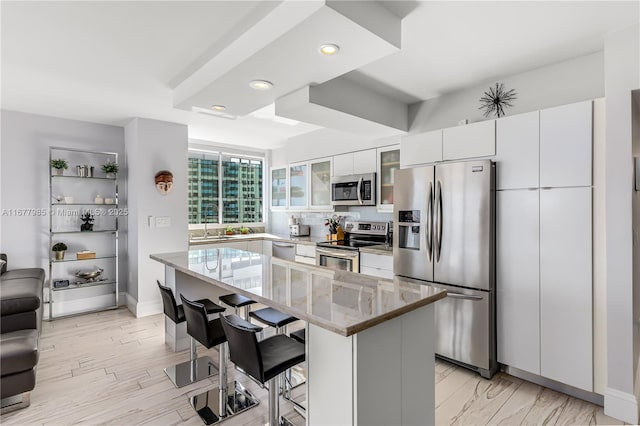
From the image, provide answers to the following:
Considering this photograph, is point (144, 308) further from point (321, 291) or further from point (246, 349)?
point (321, 291)

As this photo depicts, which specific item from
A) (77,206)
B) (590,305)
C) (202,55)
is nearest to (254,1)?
(202,55)

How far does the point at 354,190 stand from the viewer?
4.29 metres

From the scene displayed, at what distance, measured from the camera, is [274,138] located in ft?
17.3

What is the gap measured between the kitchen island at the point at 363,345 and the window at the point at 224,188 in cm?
393

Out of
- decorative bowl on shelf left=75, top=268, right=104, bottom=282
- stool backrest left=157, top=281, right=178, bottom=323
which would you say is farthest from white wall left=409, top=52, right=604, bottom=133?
decorative bowl on shelf left=75, top=268, right=104, bottom=282

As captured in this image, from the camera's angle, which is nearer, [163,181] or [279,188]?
[163,181]

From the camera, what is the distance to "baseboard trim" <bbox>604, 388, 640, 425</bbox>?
2.06 m

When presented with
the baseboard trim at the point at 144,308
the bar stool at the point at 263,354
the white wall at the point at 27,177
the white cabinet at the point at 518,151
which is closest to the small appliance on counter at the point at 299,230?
the baseboard trim at the point at 144,308

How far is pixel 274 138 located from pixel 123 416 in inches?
160

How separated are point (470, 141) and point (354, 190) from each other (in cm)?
172

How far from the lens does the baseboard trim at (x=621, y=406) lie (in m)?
2.06

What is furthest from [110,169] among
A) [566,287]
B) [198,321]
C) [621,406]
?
[621,406]

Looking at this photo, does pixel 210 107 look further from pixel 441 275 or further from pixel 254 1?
pixel 441 275

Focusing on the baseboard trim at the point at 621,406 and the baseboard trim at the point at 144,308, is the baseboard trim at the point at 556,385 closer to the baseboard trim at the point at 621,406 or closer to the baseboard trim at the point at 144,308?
the baseboard trim at the point at 621,406
